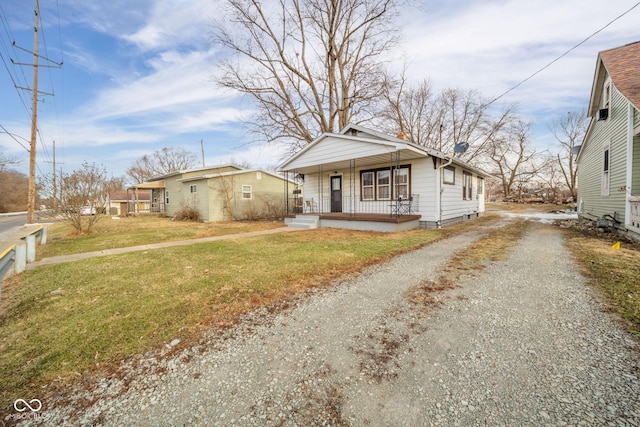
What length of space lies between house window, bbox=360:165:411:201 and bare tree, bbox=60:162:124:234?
37.0 ft

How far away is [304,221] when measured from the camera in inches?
492

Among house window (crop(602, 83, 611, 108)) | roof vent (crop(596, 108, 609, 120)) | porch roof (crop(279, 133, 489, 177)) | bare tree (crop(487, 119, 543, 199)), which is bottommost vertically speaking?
porch roof (crop(279, 133, 489, 177))

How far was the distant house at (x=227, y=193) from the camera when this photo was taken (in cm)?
1619

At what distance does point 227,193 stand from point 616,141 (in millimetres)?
17583

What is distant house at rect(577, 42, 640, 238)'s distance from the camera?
6.82m

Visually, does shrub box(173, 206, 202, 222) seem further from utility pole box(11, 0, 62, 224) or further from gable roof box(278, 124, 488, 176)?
gable roof box(278, 124, 488, 176)

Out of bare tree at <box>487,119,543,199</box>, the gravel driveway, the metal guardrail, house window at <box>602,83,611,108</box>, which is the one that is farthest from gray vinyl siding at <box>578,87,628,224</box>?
bare tree at <box>487,119,543,199</box>

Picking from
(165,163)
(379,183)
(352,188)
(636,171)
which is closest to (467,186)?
(379,183)

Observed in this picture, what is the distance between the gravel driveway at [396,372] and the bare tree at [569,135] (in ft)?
121

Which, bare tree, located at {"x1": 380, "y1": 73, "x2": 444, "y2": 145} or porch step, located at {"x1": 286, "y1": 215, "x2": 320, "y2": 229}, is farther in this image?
bare tree, located at {"x1": 380, "y1": 73, "x2": 444, "y2": 145}

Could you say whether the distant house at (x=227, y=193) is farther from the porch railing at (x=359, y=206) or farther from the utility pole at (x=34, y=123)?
the utility pole at (x=34, y=123)

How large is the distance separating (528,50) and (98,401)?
15629mm

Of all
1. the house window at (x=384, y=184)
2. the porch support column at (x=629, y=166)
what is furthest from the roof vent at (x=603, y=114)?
the house window at (x=384, y=184)

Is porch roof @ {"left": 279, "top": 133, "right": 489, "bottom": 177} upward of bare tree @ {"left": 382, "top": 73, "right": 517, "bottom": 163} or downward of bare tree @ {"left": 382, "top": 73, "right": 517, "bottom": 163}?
downward
